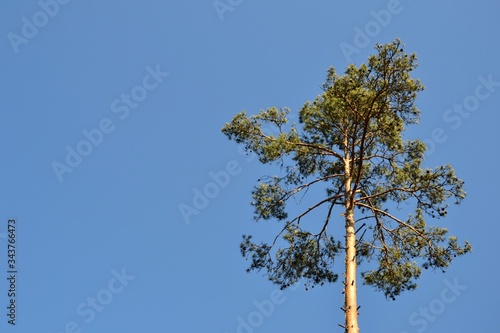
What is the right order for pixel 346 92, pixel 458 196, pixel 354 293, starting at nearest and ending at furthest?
pixel 354 293, pixel 346 92, pixel 458 196

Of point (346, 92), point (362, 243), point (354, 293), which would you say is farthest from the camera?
point (362, 243)

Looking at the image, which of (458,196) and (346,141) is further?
(346,141)

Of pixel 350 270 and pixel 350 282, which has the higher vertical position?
pixel 350 270

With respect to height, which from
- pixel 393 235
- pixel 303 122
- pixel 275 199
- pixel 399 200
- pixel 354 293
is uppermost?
pixel 303 122

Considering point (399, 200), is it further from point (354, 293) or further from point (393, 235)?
point (354, 293)

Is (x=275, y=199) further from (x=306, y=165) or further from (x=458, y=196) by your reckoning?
(x=458, y=196)

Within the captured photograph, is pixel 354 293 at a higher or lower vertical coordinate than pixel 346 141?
lower

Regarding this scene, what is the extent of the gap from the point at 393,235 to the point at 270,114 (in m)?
4.86

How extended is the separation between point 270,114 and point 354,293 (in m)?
5.63

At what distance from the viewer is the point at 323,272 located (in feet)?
45.9

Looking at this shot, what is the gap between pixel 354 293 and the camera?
34.9ft

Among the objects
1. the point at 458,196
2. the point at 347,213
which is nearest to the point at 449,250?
the point at 458,196

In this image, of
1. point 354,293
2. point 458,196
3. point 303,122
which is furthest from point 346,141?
point 354,293

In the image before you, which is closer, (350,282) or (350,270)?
(350,282)
